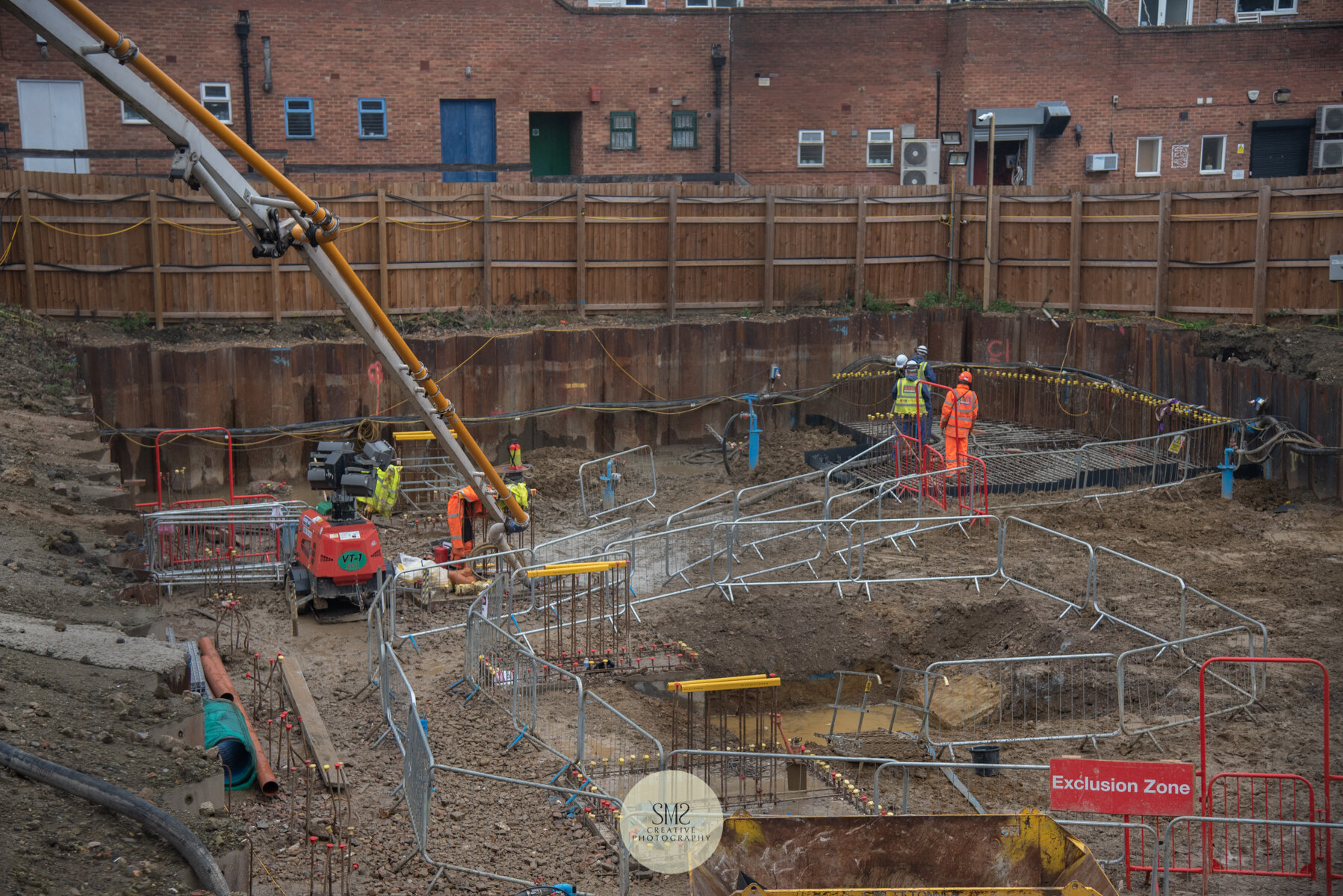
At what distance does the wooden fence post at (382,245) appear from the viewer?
22.8 meters

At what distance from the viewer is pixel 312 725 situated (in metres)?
11.4

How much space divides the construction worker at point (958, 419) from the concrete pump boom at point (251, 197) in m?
6.20

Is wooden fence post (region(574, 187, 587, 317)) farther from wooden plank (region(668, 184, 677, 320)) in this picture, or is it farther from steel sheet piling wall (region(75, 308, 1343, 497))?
wooden plank (region(668, 184, 677, 320))

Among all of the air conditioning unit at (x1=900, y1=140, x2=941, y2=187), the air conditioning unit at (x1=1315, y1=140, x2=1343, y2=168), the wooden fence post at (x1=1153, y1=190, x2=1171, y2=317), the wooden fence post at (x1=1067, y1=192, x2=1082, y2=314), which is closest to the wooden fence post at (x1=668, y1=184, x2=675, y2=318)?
the wooden fence post at (x1=1067, y1=192, x2=1082, y2=314)

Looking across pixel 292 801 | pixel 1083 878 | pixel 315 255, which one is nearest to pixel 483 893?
pixel 292 801

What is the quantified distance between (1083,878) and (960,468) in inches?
357

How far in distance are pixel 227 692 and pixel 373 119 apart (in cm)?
2054

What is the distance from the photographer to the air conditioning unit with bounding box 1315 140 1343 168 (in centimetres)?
2998

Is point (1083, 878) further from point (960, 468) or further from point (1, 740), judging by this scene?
point (960, 468)

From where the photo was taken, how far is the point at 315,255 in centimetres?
1317

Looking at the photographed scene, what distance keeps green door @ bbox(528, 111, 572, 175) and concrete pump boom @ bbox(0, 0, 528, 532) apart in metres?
17.0

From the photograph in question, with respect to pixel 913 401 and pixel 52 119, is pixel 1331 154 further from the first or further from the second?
pixel 52 119

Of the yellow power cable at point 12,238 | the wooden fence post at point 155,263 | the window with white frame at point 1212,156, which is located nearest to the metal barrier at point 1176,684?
the wooden fence post at point 155,263

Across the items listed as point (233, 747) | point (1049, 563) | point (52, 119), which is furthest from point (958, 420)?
point (52, 119)
